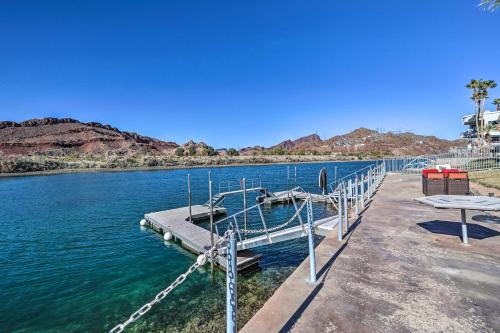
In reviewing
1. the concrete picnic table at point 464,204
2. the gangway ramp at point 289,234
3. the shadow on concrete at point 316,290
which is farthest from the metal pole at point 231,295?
the gangway ramp at point 289,234

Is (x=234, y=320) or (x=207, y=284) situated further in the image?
(x=207, y=284)

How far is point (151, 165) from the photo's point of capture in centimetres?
8212

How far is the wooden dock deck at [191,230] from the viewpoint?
8.77 m

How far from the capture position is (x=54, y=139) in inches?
5049

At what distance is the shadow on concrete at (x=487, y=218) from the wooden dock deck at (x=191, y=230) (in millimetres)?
6539

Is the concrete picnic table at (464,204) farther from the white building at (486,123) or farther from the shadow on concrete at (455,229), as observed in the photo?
the white building at (486,123)

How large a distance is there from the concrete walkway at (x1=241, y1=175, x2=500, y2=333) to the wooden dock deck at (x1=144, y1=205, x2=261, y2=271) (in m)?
3.49

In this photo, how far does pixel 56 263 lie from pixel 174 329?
7246 mm

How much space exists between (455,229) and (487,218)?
1755 mm

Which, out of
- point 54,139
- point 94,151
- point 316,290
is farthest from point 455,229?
point 54,139

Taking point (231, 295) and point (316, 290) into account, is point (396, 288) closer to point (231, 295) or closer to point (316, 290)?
point (316, 290)

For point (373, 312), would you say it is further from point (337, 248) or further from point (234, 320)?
point (337, 248)

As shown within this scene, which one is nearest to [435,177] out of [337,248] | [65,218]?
[337,248]

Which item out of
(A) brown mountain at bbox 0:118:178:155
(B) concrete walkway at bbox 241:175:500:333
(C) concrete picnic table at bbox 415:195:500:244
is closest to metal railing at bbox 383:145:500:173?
(C) concrete picnic table at bbox 415:195:500:244
